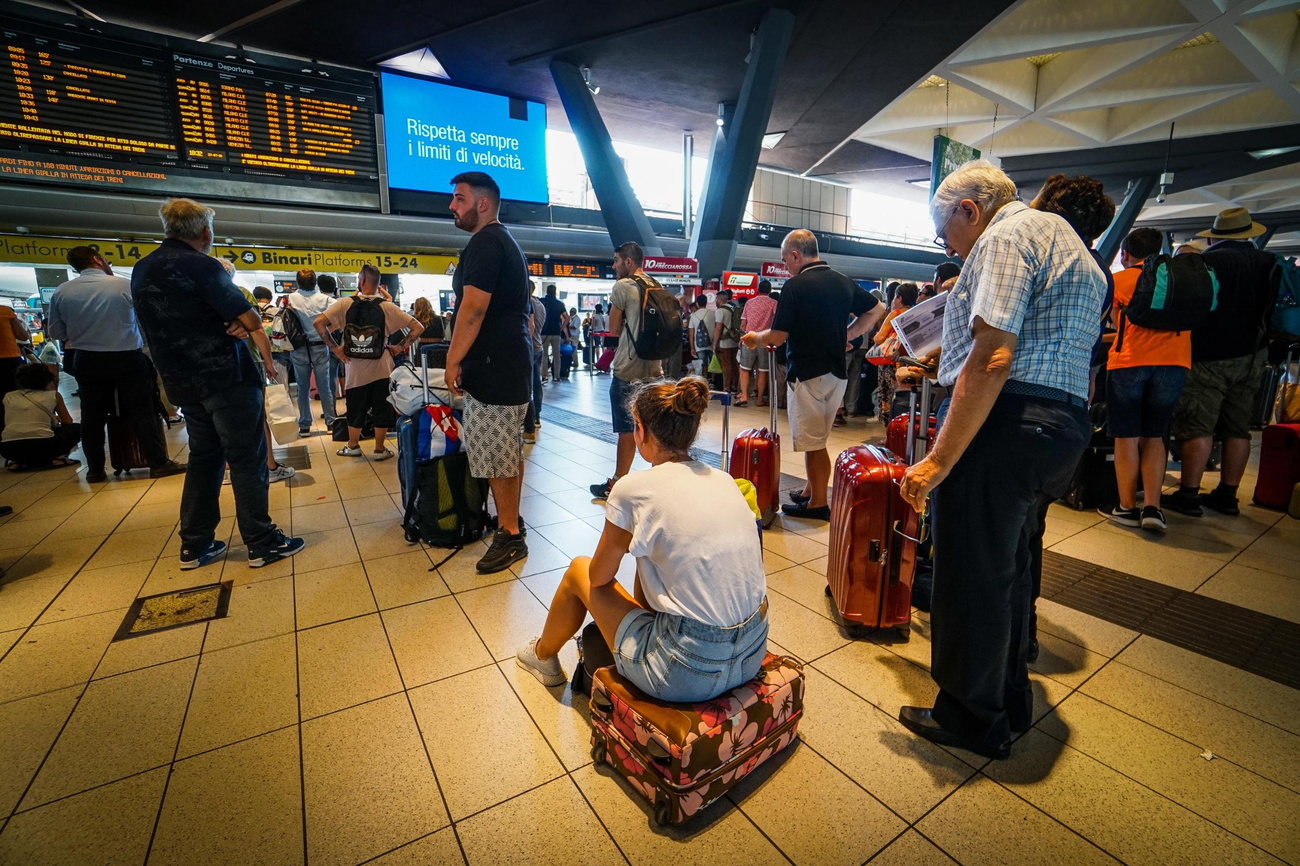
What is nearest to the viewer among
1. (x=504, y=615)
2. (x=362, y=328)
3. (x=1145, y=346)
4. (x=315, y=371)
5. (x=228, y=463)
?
(x=504, y=615)

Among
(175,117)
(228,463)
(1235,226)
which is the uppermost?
(175,117)

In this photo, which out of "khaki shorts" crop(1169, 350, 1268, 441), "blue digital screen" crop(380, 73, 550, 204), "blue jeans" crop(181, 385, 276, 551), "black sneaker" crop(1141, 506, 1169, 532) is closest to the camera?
"blue jeans" crop(181, 385, 276, 551)

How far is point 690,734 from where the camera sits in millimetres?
1352

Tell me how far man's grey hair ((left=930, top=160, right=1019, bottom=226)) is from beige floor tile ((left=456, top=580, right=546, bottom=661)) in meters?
2.12

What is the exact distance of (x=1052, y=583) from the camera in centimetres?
278

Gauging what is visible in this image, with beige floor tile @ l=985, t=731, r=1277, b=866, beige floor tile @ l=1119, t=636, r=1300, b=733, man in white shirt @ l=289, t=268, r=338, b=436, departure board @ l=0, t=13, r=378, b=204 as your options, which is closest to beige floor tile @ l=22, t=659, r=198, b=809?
beige floor tile @ l=985, t=731, r=1277, b=866

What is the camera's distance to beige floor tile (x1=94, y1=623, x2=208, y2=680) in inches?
83.7

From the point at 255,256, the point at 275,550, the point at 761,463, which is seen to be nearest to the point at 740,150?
the point at 761,463

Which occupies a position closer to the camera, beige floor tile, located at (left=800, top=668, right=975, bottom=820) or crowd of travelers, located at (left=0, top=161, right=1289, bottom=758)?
crowd of travelers, located at (left=0, top=161, right=1289, bottom=758)

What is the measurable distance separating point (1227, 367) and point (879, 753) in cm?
393

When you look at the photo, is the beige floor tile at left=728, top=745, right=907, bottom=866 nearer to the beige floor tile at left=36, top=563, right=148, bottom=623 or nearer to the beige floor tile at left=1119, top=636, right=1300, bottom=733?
the beige floor tile at left=1119, top=636, right=1300, bottom=733

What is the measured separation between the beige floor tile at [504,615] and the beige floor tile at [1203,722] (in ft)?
6.95

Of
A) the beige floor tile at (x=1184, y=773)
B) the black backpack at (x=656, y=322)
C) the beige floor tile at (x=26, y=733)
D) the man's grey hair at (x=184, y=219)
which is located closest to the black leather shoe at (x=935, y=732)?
the beige floor tile at (x=1184, y=773)

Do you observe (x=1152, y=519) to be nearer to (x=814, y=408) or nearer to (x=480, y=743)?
(x=814, y=408)
